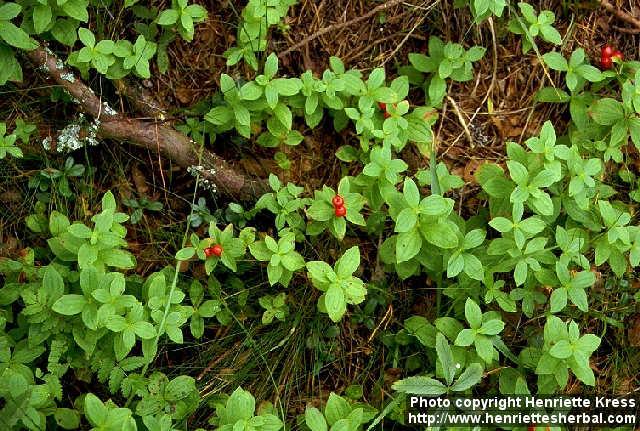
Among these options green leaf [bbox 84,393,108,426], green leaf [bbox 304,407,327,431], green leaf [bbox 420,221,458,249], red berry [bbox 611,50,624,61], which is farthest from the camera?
red berry [bbox 611,50,624,61]

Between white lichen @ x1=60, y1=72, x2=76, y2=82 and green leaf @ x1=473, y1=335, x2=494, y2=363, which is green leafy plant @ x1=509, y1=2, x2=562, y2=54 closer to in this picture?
green leaf @ x1=473, y1=335, x2=494, y2=363

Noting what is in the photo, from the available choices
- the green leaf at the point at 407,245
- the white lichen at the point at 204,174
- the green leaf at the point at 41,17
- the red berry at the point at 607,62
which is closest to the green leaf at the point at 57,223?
the white lichen at the point at 204,174

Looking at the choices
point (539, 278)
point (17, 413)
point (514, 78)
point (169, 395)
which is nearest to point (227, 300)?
point (169, 395)

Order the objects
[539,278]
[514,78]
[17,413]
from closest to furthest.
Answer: [17,413] → [539,278] → [514,78]

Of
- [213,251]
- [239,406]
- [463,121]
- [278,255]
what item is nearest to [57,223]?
[213,251]

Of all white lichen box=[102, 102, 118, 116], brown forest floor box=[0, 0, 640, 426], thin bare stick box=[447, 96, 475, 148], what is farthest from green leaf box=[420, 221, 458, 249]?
white lichen box=[102, 102, 118, 116]

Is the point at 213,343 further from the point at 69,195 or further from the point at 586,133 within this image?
the point at 586,133
